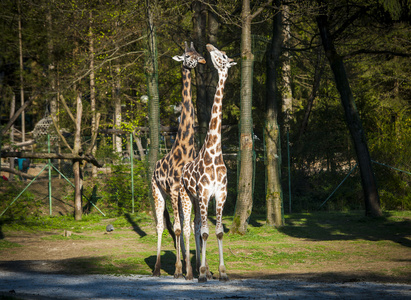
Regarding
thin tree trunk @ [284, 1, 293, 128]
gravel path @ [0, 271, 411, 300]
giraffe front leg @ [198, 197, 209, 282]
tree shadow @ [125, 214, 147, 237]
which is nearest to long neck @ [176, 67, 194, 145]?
giraffe front leg @ [198, 197, 209, 282]

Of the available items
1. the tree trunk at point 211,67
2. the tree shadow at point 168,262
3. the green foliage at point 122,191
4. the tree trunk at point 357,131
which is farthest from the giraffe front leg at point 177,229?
the green foliage at point 122,191

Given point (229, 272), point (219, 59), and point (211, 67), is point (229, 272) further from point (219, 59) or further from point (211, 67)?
point (211, 67)

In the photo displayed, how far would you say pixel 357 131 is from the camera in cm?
1528

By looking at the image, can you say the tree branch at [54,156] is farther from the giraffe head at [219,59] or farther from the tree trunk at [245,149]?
the giraffe head at [219,59]

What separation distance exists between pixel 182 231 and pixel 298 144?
11.6 metres

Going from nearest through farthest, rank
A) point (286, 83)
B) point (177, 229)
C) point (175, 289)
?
point (175, 289), point (177, 229), point (286, 83)

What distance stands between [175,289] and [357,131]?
1009 centimetres

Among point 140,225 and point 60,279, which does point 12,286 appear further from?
point 140,225

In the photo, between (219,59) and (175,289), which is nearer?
(175,289)

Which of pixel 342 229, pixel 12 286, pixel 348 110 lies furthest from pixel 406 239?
pixel 12 286

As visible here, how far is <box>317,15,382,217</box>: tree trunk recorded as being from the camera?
15031mm

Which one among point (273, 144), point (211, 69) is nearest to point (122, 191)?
point (211, 69)

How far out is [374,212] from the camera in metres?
14.9

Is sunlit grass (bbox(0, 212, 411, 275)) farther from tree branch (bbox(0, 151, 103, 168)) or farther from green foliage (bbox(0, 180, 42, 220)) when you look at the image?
tree branch (bbox(0, 151, 103, 168))
